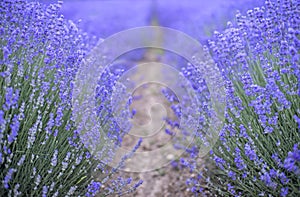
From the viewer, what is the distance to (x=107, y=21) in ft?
20.7

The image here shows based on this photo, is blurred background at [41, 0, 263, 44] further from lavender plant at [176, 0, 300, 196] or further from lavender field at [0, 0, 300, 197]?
lavender plant at [176, 0, 300, 196]

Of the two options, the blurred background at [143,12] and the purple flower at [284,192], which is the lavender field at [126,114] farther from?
the blurred background at [143,12]

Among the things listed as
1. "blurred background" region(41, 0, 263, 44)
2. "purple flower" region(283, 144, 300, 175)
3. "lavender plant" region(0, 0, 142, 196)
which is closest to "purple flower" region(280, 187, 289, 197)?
"purple flower" region(283, 144, 300, 175)

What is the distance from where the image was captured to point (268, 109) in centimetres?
204

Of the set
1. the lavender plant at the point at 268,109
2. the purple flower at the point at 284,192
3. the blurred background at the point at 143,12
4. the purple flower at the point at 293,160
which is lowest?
the purple flower at the point at 284,192

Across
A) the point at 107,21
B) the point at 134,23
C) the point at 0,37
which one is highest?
the point at 134,23

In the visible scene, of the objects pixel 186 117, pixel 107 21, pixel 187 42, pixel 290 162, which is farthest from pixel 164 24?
pixel 290 162

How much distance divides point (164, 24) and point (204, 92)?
4.98 meters

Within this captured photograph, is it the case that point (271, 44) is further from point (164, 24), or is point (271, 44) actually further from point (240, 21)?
point (164, 24)

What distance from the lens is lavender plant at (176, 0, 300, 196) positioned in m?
1.99

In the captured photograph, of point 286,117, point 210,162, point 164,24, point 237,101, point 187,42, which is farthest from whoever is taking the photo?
point 164,24

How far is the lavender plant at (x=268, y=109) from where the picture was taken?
199cm

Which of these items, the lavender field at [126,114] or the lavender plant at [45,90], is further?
the lavender plant at [45,90]

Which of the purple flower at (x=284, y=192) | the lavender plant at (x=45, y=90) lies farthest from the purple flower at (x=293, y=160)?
the lavender plant at (x=45, y=90)
